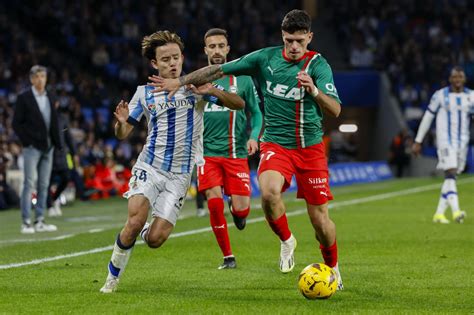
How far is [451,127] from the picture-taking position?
17438 millimetres

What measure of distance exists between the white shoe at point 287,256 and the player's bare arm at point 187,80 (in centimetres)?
217

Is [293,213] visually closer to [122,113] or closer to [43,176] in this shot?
[43,176]

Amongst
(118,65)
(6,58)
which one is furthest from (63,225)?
(118,65)

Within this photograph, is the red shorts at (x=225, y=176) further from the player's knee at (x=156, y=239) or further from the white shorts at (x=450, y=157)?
the white shorts at (x=450, y=157)

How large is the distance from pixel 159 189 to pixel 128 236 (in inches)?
21.3

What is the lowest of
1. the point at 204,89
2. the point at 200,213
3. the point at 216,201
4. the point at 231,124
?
the point at 200,213


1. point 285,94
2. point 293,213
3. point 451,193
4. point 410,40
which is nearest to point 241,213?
point 285,94

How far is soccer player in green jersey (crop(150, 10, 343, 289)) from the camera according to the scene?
973 centimetres

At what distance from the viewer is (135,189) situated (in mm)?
9492

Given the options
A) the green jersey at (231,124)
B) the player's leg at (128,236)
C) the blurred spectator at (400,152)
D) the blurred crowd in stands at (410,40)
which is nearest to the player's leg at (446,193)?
the green jersey at (231,124)

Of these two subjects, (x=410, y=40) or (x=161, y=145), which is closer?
(x=161, y=145)

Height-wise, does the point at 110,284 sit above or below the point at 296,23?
below

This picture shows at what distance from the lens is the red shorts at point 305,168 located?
9820 millimetres

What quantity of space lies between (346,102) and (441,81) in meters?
3.35
